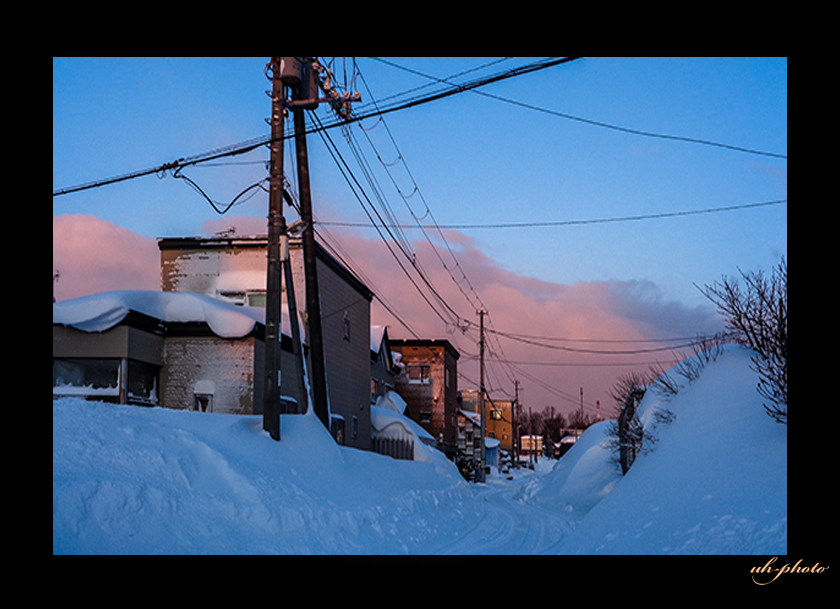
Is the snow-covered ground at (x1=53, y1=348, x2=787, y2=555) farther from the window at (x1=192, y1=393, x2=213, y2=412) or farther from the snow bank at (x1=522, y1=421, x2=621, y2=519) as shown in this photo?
the snow bank at (x1=522, y1=421, x2=621, y2=519)

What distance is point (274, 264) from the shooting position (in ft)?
46.9

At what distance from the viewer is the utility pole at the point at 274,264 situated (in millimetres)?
13852

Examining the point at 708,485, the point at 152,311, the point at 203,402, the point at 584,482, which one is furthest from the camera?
the point at 584,482

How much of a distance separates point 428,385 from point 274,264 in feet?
143

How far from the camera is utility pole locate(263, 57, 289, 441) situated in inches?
545

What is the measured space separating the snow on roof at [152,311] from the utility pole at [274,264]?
6213mm

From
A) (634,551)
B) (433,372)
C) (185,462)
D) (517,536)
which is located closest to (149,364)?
(185,462)

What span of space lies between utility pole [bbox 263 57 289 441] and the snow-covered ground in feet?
2.15

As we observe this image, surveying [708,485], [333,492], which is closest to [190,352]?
[333,492]

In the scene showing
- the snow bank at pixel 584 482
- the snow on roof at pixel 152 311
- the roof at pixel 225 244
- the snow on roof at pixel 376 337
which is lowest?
the snow bank at pixel 584 482

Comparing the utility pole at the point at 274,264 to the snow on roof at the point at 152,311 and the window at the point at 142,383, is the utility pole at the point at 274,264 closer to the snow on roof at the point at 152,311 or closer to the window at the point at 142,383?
the snow on roof at the point at 152,311

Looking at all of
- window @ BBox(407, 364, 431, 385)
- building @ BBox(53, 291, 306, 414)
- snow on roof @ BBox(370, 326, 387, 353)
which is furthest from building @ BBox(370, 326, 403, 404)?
building @ BBox(53, 291, 306, 414)

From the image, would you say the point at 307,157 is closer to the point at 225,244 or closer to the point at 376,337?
the point at 225,244

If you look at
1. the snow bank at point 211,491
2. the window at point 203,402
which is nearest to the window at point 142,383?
the window at point 203,402
